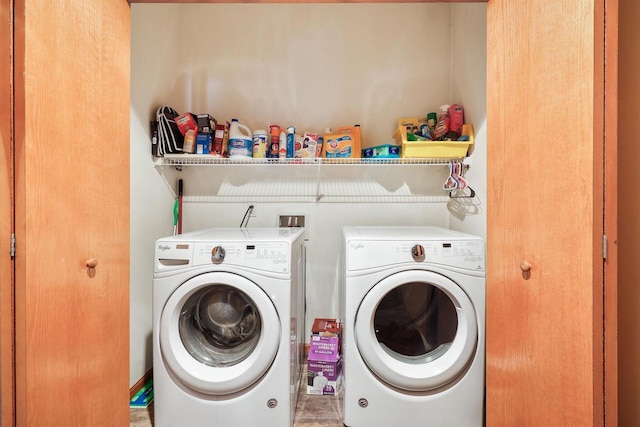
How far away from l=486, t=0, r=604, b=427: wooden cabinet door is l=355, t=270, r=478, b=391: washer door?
7.6 inches

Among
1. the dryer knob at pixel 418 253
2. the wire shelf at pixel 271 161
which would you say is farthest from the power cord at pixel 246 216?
the dryer knob at pixel 418 253

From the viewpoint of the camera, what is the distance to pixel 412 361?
1364 millimetres

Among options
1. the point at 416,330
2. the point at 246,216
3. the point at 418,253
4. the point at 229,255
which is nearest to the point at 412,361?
the point at 416,330

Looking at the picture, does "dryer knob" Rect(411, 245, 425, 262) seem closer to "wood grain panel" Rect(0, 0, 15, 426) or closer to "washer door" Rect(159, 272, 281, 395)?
"washer door" Rect(159, 272, 281, 395)

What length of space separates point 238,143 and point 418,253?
1.23 m

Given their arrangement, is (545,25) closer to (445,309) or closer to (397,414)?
(445,309)

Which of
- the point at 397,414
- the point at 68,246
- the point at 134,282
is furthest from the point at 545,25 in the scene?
the point at 134,282

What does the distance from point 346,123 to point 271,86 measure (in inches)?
22.8

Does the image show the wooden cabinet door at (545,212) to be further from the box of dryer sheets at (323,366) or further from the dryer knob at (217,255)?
the dryer knob at (217,255)

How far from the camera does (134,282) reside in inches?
63.1

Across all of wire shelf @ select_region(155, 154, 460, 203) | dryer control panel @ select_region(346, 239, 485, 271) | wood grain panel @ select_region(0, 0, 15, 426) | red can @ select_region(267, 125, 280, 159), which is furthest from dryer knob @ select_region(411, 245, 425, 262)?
wood grain panel @ select_region(0, 0, 15, 426)

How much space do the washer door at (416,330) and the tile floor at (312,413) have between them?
1.23 ft

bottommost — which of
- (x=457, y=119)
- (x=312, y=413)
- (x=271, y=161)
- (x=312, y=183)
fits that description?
(x=312, y=413)

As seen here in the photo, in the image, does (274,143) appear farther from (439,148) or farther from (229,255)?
(439,148)
